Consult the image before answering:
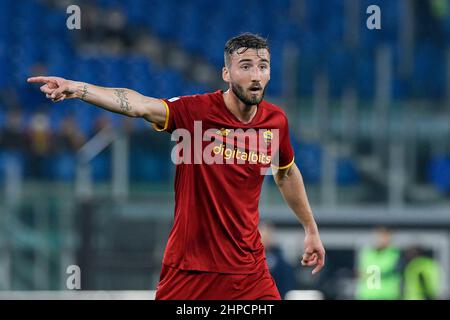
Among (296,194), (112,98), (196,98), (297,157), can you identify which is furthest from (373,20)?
(112,98)

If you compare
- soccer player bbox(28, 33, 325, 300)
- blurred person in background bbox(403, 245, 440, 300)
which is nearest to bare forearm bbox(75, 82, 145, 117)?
soccer player bbox(28, 33, 325, 300)

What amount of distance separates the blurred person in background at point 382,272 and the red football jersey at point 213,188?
7.43 m

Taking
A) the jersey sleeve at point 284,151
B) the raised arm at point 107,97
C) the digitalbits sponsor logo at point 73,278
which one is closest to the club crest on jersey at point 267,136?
the jersey sleeve at point 284,151

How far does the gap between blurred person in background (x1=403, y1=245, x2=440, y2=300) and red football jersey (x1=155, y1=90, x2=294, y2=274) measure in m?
7.24

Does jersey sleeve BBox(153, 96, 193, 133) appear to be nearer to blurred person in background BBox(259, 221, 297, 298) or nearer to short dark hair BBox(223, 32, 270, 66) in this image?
short dark hair BBox(223, 32, 270, 66)

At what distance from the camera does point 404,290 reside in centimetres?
1423

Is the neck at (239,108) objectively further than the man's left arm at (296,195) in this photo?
No

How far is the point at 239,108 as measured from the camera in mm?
6965

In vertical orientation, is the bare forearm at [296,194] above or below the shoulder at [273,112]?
below

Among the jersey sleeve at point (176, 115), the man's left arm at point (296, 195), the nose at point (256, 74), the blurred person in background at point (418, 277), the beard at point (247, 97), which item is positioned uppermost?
the nose at point (256, 74)

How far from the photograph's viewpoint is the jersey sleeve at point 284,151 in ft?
23.5

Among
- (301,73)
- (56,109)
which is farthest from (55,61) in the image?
(301,73)

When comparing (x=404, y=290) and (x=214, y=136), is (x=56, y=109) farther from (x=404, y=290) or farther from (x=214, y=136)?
(x=214, y=136)

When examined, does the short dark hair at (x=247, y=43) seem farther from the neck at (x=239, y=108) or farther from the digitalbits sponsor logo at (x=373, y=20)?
the digitalbits sponsor logo at (x=373, y=20)
